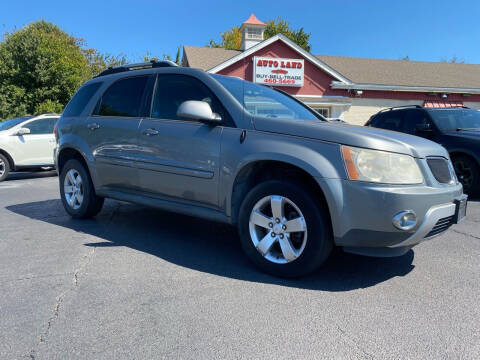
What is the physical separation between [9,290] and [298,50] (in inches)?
715

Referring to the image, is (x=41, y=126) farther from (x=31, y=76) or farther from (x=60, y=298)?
(x=31, y=76)

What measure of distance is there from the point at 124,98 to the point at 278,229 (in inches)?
102

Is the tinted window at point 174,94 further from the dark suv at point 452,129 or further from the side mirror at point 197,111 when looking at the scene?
the dark suv at point 452,129

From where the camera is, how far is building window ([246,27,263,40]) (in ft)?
73.2

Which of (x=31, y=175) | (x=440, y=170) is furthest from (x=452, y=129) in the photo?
(x=31, y=175)

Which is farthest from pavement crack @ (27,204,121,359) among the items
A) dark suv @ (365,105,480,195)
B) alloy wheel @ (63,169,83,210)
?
dark suv @ (365,105,480,195)

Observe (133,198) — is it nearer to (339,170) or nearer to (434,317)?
(339,170)

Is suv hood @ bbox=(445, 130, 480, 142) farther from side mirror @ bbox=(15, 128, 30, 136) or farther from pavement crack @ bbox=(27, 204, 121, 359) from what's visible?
side mirror @ bbox=(15, 128, 30, 136)

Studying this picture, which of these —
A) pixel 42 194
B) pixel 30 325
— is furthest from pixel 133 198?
pixel 42 194

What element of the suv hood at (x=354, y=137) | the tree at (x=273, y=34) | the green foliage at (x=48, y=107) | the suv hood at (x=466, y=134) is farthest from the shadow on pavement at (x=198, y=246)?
the tree at (x=273, y=34)

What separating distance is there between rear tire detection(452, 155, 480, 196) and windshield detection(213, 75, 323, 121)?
11.9 ft

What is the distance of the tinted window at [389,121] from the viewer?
7.80 meters

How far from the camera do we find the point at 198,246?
408cm

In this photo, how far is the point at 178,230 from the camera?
4.71m
